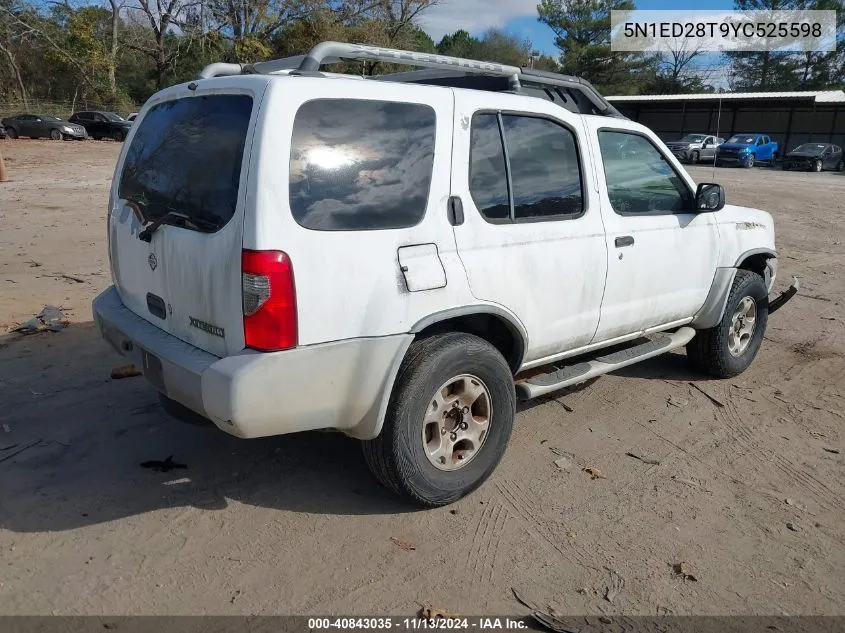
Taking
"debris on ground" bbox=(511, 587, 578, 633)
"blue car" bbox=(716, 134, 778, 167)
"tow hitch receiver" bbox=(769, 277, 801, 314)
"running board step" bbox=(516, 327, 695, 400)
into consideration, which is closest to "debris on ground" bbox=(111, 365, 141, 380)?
"running board step" bbox=(516, 327, 695, 400)

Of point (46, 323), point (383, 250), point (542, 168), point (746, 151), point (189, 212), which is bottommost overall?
point (46, 323)

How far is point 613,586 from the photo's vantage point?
2902mm

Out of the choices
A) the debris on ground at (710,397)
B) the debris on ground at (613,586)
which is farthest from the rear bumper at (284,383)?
the debris on ground at (710,397)

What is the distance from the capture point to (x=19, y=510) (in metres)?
3.30

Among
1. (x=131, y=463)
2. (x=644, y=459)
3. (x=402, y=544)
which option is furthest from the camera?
(x=644, y=459)

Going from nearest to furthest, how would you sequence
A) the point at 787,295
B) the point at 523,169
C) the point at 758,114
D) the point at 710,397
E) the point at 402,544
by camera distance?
the point at 402,544 → the point at 523,169 → the point at 710,397 → the point at 787,295 → the point at 758,114

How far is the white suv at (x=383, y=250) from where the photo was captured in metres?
2.80

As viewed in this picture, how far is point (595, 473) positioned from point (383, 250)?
1.83 m

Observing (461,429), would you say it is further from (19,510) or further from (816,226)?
(816,226)

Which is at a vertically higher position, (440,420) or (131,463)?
(440,420)

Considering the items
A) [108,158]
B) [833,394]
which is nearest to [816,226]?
[833,394]

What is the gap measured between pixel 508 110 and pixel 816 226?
1241 centimetres

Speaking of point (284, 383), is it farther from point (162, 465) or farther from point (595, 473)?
point (595, 473)

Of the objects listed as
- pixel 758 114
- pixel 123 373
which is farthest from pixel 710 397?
pixel 758 114
